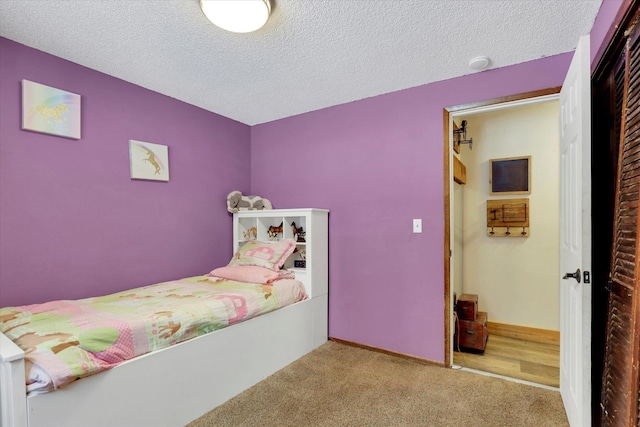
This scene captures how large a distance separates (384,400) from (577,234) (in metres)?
1.44

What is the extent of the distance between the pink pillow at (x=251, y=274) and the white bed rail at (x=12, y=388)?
4.88 ft

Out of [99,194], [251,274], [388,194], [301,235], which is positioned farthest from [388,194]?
[99,194]

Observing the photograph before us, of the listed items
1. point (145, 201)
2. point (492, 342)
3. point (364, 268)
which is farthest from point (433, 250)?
point (145, 201)

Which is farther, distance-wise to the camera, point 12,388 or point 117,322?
point 117,322

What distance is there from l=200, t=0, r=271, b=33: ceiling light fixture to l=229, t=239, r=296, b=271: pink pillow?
172 cm

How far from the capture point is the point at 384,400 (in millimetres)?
1985

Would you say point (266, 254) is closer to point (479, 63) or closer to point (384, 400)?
point (384, 400)

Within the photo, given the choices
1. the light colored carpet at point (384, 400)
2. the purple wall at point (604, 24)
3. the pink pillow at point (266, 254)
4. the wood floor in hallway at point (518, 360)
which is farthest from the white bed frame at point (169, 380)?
the purple wall at point (604, 24)

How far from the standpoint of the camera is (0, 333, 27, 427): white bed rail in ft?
3.76

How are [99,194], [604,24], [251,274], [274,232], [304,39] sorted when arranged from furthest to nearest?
[274,232], [251,274], [99,194], [304,39], [604,24]

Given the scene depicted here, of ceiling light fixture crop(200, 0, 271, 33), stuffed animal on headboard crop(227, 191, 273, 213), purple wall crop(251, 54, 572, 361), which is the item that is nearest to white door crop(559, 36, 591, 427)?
purple wall crop(251, 54, 572, 361)

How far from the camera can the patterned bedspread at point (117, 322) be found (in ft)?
4.26

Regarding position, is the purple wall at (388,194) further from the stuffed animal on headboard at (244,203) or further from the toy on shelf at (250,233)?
the toy on shelf at (250,233)

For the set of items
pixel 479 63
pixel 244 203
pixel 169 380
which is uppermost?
pixel 479 63
